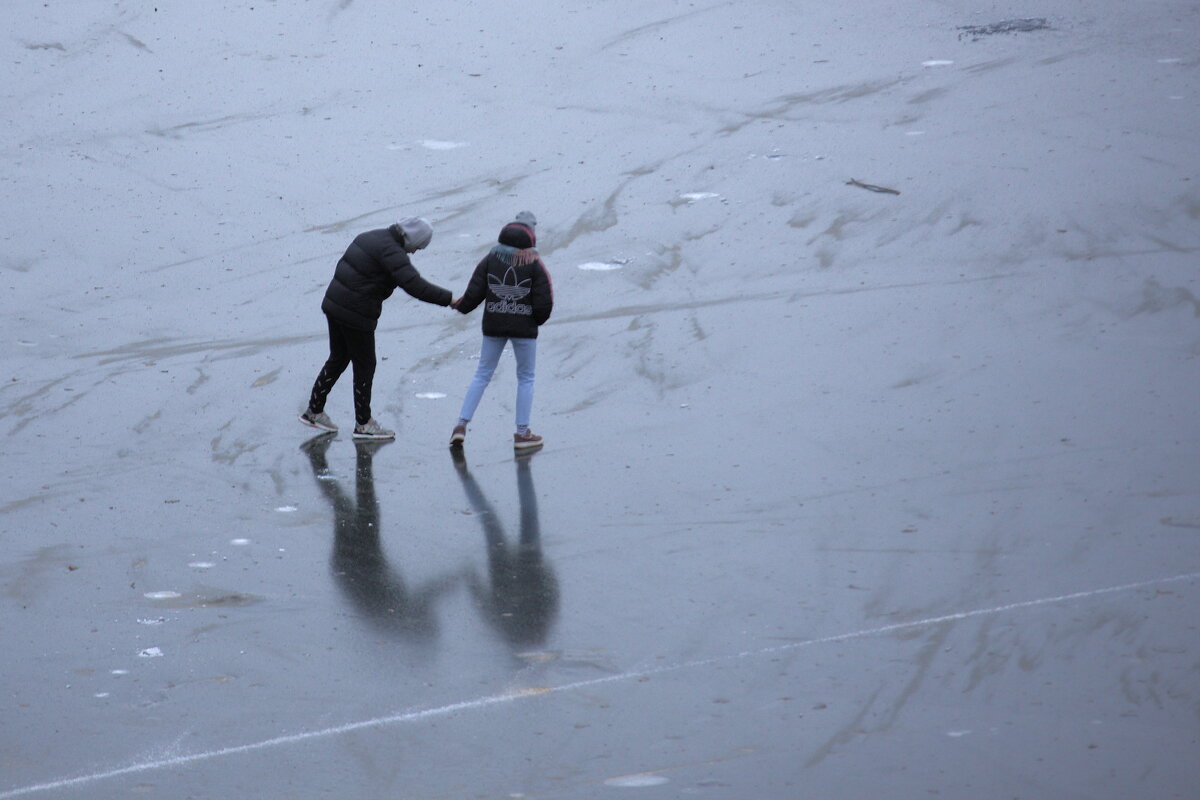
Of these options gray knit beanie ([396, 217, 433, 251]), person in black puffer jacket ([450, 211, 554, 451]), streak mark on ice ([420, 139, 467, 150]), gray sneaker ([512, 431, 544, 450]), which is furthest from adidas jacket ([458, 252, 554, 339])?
streak mark on ice ([420, 139, 467, 150])

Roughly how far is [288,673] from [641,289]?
659 centimetres

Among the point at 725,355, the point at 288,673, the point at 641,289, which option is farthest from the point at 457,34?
the point at 288,673

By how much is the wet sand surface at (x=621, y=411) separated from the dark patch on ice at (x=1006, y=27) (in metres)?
0.11

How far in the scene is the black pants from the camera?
9062mm

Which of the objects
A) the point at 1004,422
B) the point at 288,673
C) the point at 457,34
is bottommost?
the point at 1004,422

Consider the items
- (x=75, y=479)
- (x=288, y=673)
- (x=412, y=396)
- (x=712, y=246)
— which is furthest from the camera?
(x=712, y=246)

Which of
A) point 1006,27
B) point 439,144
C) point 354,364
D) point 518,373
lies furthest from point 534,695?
point 1006,27

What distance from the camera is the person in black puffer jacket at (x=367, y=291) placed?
8.93 m

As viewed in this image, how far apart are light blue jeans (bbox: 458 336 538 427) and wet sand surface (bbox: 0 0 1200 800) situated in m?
0.27

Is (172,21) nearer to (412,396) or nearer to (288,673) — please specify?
(412,396)

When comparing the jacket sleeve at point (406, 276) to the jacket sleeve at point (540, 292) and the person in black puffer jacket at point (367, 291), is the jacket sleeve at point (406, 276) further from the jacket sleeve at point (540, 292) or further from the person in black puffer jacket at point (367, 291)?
the jacket sleeve at point (540, 292)

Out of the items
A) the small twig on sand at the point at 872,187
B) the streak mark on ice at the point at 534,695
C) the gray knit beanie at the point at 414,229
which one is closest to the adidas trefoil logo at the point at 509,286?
the gray knit beanie at the point at 414,229

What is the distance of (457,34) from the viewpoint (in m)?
18.1

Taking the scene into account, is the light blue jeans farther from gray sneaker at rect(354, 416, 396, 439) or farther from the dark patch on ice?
the dark patch on ice
